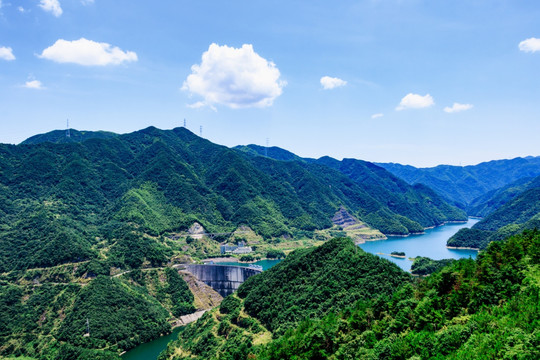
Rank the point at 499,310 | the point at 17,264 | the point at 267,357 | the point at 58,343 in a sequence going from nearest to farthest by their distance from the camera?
the point at 499,310, the point at 267,357, the point at 58,343, the point at 17,264

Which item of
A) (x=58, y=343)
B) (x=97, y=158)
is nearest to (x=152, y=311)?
(x=58, y=343)

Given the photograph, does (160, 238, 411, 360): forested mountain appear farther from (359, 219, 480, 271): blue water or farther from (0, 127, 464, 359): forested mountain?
(359, 219, 480, 271): blue water

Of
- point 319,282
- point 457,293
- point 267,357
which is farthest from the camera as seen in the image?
point 319,282

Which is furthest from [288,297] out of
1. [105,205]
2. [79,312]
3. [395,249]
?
[395,249]

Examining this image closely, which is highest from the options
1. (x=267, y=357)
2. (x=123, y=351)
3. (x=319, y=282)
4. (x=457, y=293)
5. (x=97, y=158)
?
(x=97, y=158)

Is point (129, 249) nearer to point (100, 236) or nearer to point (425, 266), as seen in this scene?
point (100, 236)

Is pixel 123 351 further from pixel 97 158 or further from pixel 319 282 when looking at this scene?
pixel 97 158

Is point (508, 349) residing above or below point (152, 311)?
above
